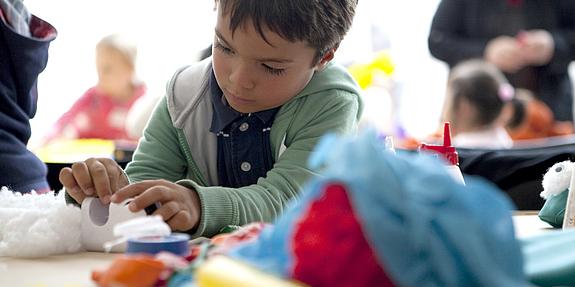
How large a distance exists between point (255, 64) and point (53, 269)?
1.26 feet

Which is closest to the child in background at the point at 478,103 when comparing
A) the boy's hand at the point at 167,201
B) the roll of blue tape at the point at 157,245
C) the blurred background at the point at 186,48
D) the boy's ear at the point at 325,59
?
the blurred background at the point at 186,48

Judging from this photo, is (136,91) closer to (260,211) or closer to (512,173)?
(512,173)

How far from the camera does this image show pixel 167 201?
0.94m

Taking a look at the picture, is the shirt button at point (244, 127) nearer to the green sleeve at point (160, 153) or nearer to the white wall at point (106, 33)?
the green sleeve at point (160, 153)

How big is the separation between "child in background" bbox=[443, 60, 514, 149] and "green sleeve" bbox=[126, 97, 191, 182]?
1.87 m

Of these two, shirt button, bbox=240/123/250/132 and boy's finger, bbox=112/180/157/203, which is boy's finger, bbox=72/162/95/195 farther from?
shirt button, bbox=240/123/250/132

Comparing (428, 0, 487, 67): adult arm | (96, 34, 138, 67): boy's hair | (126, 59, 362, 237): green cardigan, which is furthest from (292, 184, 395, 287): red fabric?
Answer: (96, 34, 138, 67): boy's hair

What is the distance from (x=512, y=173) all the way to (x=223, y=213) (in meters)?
0.73

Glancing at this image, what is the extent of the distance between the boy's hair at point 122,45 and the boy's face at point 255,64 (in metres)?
2.80

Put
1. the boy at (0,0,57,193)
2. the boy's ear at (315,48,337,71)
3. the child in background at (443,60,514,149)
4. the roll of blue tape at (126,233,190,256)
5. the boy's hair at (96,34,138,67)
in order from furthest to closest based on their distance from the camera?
the boy's hair at (96,34,138,67)
the child in background at (443,60,514,149)
the boy at (0,0,57,193)
the boy's ear at (315,48,337,71)
the roll of blue tape at (126,233,190,256)

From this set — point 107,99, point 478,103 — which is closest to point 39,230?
point 478,103

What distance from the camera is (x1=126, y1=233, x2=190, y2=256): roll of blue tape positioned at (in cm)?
67

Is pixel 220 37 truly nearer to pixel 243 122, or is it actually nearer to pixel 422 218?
pixel 243 122

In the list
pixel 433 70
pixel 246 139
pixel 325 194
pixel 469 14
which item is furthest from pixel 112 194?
pixel 433 70
